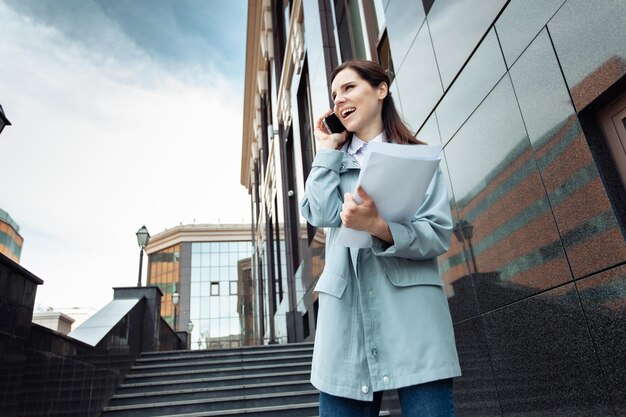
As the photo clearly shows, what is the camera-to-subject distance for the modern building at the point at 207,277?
50188 millimetres

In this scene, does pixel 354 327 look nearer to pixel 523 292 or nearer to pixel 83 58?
pixel 523 292

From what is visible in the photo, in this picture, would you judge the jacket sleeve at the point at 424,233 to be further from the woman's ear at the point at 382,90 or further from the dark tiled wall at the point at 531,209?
the dark tiled wall at the point at 531,209

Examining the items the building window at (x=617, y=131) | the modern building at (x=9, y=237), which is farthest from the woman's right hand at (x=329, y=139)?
the modern building at (x=9, y=237)

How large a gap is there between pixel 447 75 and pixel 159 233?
52.6 metres

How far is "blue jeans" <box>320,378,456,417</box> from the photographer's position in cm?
124

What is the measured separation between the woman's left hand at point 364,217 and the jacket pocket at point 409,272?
11 centimetres

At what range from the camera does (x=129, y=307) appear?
8789 mm

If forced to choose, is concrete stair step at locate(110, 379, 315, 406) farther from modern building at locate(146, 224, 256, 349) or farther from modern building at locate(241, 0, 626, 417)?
modern building at locate(146, 224, 256, 349)

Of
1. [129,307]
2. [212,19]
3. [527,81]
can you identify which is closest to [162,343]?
[129,307]

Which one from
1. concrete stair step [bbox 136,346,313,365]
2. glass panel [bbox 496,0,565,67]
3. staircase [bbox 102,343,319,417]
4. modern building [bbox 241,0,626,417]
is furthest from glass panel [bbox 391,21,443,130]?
concrete stair step [bbox 136,346,313,365]

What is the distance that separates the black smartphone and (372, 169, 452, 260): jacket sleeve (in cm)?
47

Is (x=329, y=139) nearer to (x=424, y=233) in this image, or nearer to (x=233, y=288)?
(x=424, y=233)

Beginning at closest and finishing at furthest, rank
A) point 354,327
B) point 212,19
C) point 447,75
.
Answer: point 354,327 → point 447,75 → point 212,19

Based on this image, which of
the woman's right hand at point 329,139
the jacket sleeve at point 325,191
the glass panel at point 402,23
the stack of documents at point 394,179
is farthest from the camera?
the glass panel at point 402,23
